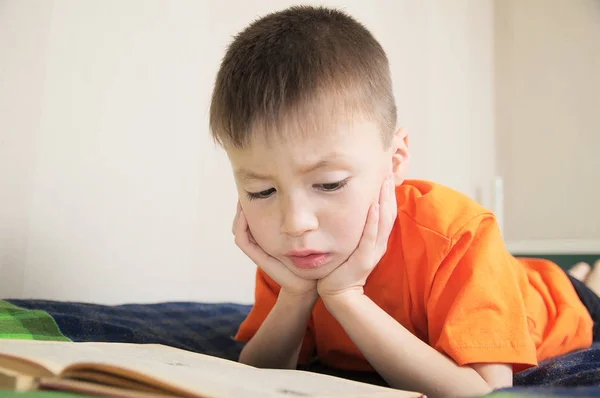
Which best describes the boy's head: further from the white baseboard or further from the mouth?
the white baseboard

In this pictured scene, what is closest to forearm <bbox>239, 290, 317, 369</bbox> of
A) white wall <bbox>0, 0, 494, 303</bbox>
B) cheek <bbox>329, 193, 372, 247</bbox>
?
cheek <bbox>329, 193, 372, 247</bbox>

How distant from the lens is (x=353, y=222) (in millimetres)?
745

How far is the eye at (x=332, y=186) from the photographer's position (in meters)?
0.71

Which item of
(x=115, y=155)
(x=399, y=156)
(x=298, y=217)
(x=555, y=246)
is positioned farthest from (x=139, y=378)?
(x=555, y=246)

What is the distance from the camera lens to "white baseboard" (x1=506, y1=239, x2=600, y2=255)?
1.95 m

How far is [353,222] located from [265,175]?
0.13m

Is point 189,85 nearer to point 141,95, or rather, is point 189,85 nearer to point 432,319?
point 141,95

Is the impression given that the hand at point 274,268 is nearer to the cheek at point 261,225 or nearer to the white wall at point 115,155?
the cheek at point 261,225

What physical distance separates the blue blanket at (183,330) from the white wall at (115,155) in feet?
0.59

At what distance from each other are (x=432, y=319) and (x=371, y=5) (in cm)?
150

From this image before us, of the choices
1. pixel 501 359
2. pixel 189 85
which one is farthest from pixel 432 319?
pixel 189 85

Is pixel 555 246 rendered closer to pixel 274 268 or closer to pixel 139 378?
pixel 274 268

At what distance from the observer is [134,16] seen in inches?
52.5

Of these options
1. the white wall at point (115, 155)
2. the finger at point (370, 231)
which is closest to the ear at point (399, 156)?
the finger at point (370, 231)
